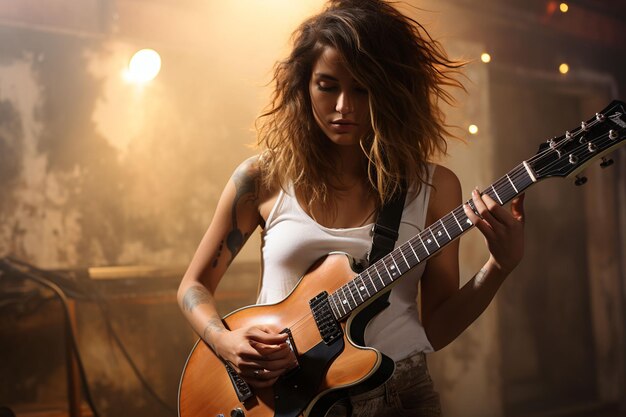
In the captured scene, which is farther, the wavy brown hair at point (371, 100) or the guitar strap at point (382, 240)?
the wavy brown hair at point (371, 100)

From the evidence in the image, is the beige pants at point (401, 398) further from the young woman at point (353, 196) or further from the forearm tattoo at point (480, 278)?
the forearm tattoo at point (480, 278)

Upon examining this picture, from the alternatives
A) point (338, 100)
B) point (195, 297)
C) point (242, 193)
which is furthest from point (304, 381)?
point (338, 100)

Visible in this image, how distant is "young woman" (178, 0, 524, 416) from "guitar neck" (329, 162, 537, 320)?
9 cm

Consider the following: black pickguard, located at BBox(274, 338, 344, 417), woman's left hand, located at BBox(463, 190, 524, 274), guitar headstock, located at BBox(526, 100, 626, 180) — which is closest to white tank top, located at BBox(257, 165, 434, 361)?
black pickguard, located at BBox(274, 338, 344, 417)

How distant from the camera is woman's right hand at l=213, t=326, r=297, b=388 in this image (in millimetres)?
1593

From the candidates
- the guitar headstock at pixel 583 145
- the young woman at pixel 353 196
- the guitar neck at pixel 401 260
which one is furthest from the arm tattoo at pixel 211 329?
the guitar headstock at pixel 583 145

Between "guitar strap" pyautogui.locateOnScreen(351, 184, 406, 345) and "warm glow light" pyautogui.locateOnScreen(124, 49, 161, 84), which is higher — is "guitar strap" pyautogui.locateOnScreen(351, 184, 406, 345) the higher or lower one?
the lower one

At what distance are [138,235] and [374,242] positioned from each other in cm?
175

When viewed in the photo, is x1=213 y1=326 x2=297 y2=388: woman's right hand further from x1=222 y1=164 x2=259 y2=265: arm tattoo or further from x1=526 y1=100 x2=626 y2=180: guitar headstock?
x1=526 y1=100 x2=626 y2=180: guitar headstock

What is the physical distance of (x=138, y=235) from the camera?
123 inches

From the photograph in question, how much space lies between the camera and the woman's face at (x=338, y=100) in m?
1.70

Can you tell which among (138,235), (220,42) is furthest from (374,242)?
(220,42)

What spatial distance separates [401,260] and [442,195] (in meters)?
0.27

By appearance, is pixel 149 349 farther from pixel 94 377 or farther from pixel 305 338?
pixel 305 338
